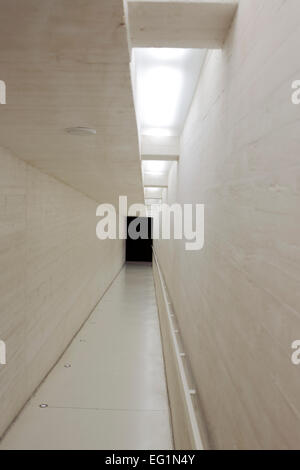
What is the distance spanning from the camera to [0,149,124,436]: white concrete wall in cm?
265

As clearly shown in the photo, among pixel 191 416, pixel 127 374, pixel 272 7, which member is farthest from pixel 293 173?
pixel 127 374

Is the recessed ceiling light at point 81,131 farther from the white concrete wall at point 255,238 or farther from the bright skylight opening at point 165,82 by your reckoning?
the white concrete wall at point 255,238

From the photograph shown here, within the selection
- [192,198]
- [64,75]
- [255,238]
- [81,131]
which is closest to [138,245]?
[192,198]

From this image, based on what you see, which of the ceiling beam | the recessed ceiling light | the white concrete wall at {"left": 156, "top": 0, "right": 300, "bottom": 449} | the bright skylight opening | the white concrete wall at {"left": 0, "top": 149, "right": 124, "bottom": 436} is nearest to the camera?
the white concrete wall at {"left": 156, "top": 0, "right": 300, "bottom": 449}

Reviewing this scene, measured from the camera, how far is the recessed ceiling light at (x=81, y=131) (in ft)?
6.50

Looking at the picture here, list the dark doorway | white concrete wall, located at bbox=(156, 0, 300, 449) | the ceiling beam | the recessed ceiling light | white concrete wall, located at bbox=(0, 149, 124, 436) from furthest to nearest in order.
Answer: the dark doorway → white concrete wall, located at bbox=(0, 149, 124, 436) → the recessed ceiling light → the ceiling beam → white concrete wall, located at bbox=(156, 0, 300, 449)

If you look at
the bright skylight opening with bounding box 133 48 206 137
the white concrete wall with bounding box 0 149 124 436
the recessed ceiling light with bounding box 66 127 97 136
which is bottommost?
the white concrete wall with bounding box 0 149 124 436

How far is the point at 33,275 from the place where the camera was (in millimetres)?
3248

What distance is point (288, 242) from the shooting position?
83 cm

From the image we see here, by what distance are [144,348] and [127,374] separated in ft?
2.95

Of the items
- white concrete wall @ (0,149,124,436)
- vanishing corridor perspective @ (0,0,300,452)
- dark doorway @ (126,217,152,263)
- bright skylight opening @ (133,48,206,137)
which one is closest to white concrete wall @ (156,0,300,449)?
vanishing corridor perspective @ (0,0,300,452)

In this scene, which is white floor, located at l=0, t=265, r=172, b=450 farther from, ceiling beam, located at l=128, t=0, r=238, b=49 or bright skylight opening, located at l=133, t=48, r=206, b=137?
ceiling beam, located at l=128, t=0, r=238, b=49

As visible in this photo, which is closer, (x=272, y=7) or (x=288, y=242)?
(x=288, y=242)

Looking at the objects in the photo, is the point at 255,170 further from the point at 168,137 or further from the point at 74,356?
the point at 74,356
